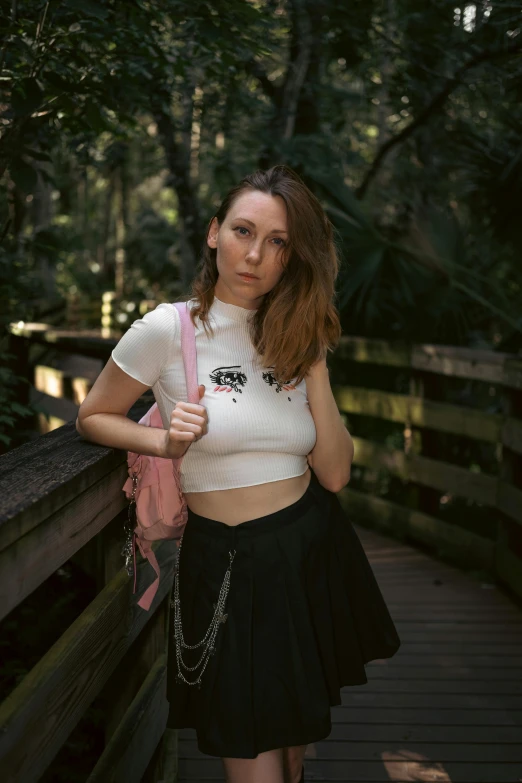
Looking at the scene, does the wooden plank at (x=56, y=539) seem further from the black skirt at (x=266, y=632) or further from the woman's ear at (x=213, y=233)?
the woman's ear at (x=213, y=233)

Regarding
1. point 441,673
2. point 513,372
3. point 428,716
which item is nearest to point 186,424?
point 428,716

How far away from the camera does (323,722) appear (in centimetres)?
202

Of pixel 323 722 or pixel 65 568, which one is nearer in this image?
pixel 323 722

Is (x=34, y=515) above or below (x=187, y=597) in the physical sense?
above

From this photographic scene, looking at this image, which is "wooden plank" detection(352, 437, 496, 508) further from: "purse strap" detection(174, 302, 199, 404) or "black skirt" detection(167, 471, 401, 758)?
"purse strap" detection(174, 302, 199, 404)

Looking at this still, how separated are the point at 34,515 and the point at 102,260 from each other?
2812cm

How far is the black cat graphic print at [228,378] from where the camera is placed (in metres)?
2.05

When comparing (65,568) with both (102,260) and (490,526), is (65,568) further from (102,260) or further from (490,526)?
(102,260)

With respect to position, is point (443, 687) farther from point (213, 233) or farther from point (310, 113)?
point (310, 113)

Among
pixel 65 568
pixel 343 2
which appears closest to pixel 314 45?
pixel 343 2

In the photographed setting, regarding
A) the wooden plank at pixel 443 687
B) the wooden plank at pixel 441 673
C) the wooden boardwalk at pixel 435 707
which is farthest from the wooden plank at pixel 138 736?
the wooden plank at pixel 441 673

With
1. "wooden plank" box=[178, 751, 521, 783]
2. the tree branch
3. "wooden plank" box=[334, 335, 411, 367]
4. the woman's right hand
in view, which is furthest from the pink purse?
the tree branch

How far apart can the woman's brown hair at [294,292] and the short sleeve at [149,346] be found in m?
0.12

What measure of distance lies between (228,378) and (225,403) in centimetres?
9
